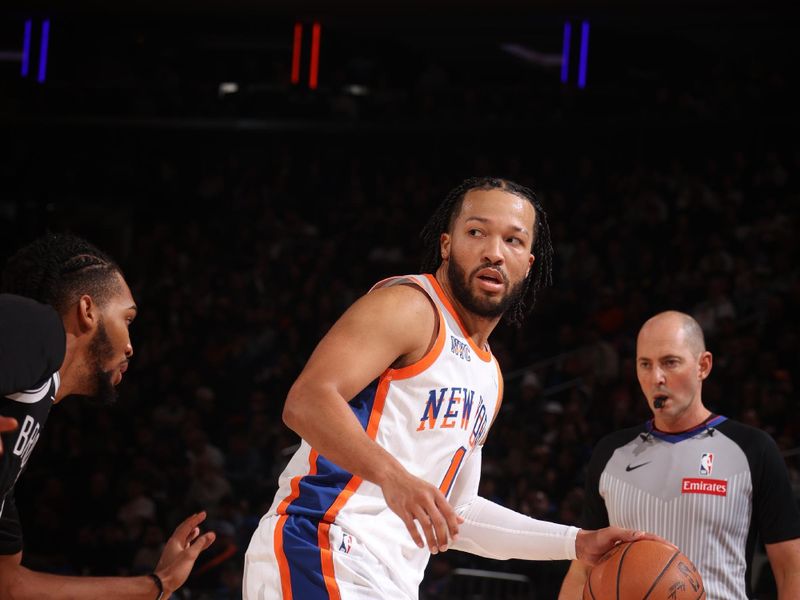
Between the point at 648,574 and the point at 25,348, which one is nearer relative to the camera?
the point at 25,348

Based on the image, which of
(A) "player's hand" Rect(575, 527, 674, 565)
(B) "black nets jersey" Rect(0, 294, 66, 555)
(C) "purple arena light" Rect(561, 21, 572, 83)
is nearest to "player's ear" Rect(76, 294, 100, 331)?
(B) "black nets jersey" Rect(0, 294, 66, 555)

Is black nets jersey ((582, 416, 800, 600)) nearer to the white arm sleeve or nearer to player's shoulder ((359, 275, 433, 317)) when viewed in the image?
the white arm sleeve

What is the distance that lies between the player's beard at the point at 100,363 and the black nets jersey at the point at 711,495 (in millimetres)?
2273

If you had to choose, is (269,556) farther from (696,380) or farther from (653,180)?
(653,180)

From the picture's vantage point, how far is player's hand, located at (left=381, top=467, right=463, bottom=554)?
7.35 ft

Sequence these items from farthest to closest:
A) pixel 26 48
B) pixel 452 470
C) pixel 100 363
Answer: pixel 26 48, pixel 452 470, pixel 100 363

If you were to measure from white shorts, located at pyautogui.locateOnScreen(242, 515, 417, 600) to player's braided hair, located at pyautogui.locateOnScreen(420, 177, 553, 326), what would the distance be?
3.63 feet

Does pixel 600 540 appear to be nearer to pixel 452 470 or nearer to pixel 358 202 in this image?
pixel 452 470

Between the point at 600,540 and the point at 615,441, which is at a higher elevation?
the point at 615,441

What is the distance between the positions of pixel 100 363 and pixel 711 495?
2449mm

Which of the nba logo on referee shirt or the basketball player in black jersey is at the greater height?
the basketball player in black jersey

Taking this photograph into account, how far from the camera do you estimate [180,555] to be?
3.21 meters

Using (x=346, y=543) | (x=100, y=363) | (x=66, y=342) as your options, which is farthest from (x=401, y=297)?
(x=66, y=342)

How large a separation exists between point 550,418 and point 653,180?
427 cm
